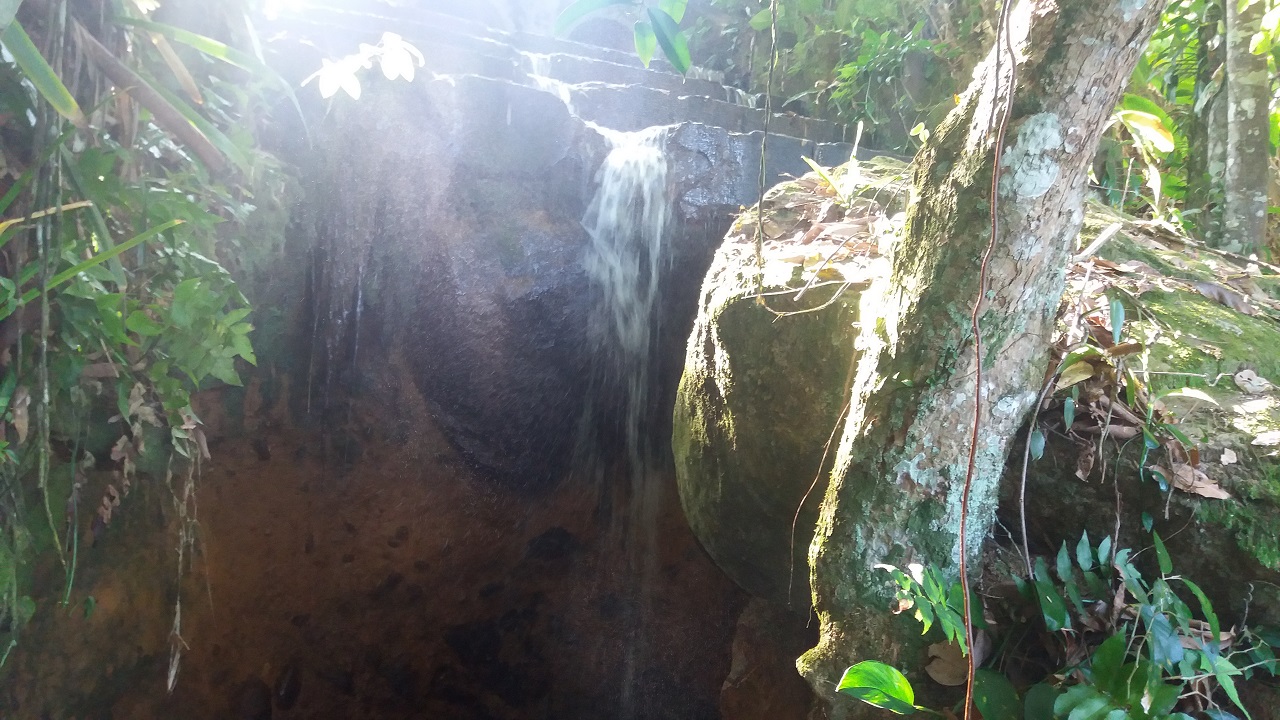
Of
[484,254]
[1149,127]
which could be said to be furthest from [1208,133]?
[484,254]

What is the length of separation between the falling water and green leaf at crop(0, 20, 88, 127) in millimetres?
2926

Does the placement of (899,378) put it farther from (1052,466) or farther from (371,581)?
(371,581)

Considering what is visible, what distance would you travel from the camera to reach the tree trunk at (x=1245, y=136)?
3248 millimetres

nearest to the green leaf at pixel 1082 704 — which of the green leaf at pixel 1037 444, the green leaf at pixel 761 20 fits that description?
the green leaf at pixel 1037 444

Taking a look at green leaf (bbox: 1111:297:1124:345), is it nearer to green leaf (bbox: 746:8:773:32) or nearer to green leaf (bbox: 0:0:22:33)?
green leaf (bbox: 0:0:22:33)

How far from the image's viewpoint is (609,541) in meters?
4.39

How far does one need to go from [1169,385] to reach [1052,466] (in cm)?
36

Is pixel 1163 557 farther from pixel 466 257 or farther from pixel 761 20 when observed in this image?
pixel 761 20

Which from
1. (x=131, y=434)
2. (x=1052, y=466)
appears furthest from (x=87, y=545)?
(x=1052, y=466)

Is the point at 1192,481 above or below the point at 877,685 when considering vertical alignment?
above

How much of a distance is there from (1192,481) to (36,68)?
7.75 feet

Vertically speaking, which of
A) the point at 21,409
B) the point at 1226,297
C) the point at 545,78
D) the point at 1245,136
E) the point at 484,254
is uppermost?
the point at 545,78

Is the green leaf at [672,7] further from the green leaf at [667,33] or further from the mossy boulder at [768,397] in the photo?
the mossy boulder at [768,397]

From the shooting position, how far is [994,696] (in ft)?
4.69
